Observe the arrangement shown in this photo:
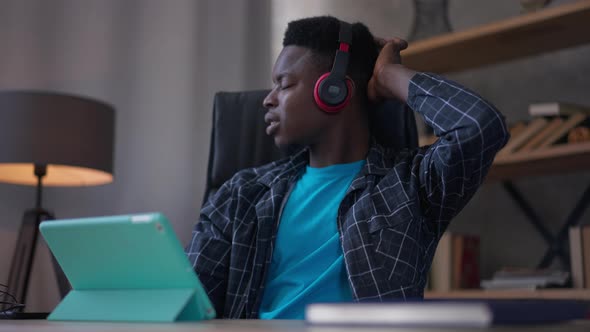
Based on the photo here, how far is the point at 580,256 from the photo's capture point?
2.01 m

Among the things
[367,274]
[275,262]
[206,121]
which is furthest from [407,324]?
[206,121]

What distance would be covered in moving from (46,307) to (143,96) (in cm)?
80

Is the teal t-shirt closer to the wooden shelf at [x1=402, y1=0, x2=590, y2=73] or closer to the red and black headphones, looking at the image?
the red and black headphones

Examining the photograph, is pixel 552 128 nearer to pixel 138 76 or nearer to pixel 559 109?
pixel 559 109

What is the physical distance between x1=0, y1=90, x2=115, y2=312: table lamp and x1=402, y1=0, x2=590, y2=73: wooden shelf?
1.02m

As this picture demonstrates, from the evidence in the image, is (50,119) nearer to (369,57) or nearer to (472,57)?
(369,57)

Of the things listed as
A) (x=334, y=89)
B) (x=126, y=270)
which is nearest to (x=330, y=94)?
(x=334, y=89)

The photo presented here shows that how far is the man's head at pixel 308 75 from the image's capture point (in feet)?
4.62

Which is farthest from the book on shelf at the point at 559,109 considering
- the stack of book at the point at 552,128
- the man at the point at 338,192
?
the man at the point at 338,192

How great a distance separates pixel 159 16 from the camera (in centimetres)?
262

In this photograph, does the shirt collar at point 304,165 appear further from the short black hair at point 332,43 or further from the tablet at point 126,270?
the tablet at point 126,270

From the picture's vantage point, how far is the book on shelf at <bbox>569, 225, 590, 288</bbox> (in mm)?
1996

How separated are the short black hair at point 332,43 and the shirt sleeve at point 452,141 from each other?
0.24 meters

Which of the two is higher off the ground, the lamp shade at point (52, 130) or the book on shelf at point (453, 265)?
the lamp shade at point (52, 130)
